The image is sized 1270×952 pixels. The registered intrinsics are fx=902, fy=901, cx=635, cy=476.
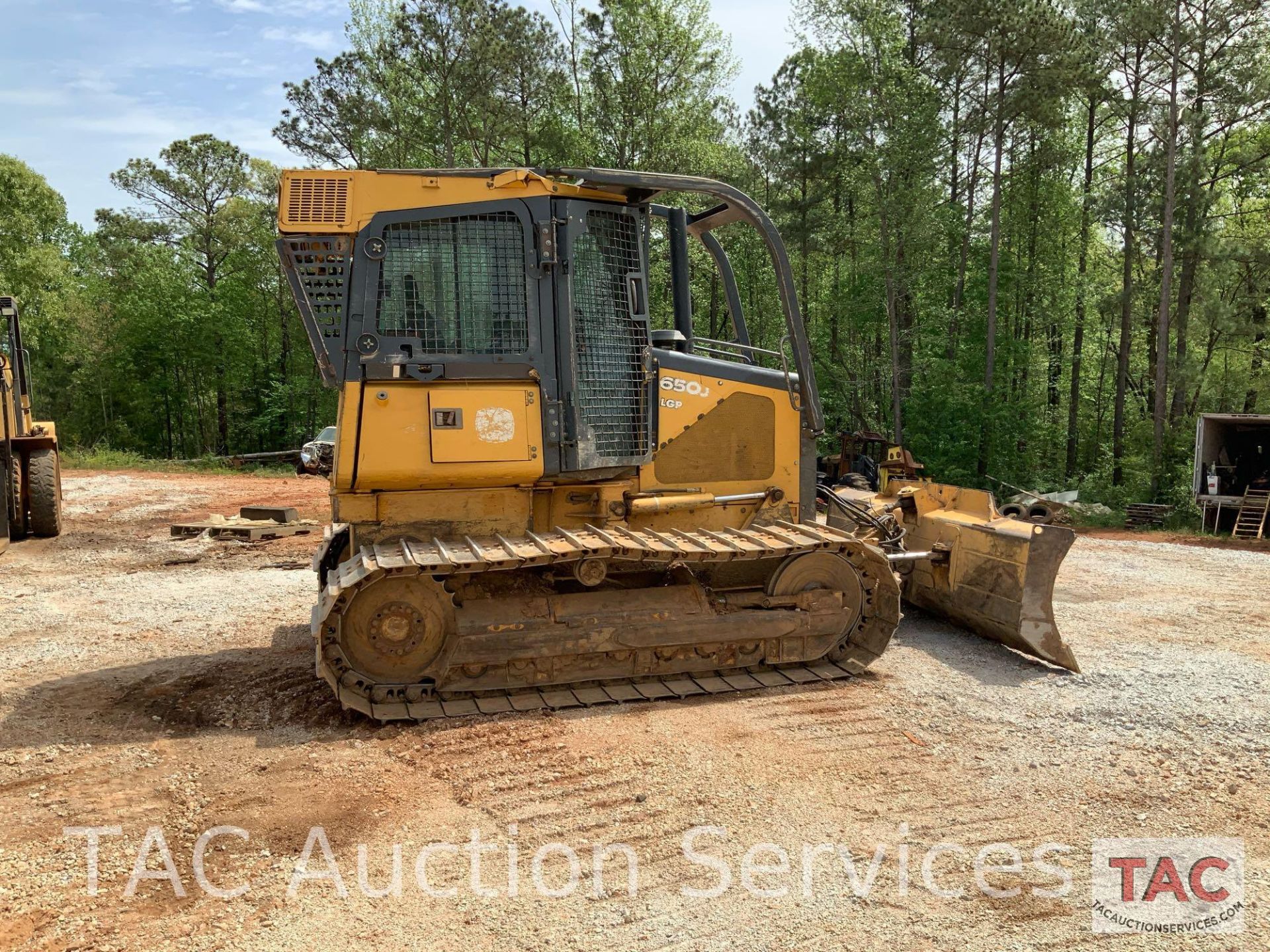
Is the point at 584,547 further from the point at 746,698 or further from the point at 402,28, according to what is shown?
the point at 402,28

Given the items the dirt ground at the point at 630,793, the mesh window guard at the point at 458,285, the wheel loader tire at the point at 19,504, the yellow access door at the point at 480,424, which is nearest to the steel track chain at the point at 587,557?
the dirt ground at the point at 630,793

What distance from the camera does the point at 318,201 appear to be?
5.41 m

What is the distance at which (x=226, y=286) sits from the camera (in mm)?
37656

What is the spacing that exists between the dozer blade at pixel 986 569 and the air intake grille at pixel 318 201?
4.98 metres

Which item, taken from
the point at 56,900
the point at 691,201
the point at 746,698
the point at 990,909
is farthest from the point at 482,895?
the point at 691,201

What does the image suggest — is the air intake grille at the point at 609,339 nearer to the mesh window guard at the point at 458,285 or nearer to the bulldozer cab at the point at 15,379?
the mesh window guard at the point at 458,285

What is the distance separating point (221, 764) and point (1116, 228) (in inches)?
1041

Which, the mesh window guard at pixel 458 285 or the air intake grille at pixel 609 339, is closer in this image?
the mesh window guard at pixel 458 285

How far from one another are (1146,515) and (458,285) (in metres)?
18.8

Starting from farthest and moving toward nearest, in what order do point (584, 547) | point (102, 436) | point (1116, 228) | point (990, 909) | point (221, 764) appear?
point (102, 436) → point (1116, 228) → point (584, 547) → point (221, 764) → point (990, 909)

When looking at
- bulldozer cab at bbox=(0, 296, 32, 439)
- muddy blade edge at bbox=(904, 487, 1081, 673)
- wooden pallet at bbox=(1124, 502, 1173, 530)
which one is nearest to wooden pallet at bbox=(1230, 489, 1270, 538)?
wooden pallet at bbox=(1124, 502, 1173, 530)

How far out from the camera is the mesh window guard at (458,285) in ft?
18.0

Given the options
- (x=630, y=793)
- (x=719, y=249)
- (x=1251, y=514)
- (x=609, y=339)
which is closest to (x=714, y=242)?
(x=719, y=249)

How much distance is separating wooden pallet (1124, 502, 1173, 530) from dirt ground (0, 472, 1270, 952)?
1330 centimetres
